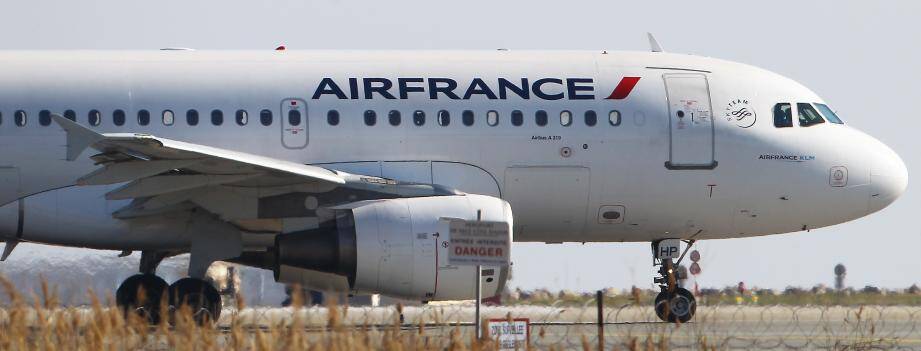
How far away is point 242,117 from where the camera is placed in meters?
21.9

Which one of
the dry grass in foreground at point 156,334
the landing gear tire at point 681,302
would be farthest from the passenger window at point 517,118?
the dry grass in foreground at point 156,334

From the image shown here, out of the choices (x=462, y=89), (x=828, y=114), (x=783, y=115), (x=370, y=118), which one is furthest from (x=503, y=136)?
(x=828, y=114)

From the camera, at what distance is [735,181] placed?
898 inches

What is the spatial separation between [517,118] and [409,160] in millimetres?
1728

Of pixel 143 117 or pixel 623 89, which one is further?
pixel 623 89

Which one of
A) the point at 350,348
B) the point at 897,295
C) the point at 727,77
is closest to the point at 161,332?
the point at 350,348

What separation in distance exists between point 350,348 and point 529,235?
12782mm

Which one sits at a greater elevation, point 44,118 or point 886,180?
point 44,118

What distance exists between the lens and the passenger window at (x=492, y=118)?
2228cm

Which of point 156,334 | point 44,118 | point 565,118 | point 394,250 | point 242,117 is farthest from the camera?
point 565,118

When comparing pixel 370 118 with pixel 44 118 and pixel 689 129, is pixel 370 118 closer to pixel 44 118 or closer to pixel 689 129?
pixel 44 118

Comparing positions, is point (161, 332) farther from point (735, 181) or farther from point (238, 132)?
point (735, 181)

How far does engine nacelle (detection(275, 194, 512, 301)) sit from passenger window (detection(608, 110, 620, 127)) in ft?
9.17

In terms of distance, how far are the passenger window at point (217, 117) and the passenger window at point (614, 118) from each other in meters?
5.70
